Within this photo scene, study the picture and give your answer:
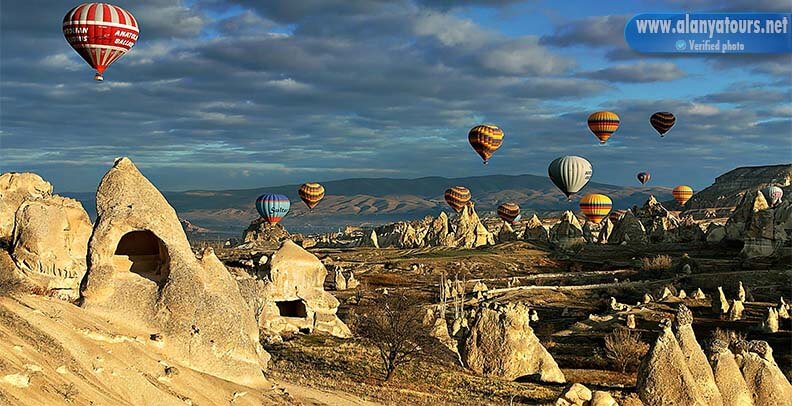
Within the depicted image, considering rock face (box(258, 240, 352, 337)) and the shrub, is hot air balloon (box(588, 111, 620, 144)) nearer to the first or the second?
the shrub

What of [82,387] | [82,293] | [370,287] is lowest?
[370,287]

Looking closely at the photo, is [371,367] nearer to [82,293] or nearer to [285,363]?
[285,363]

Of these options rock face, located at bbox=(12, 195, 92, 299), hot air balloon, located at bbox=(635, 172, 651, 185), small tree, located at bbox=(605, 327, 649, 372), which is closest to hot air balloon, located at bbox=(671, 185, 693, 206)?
hot air balloon, located at bbox=(635, 172, 651, 185)

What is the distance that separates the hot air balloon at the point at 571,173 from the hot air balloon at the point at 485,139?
26.4 feet

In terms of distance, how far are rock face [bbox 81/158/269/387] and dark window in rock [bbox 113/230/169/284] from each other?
25mm

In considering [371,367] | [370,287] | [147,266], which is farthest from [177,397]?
[370,287]

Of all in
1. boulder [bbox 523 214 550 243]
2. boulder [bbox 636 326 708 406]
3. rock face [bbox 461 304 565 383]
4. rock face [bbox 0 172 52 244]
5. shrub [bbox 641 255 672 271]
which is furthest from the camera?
boulder [bbox 523 214 550 243]

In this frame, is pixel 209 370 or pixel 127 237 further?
pixel 127 237

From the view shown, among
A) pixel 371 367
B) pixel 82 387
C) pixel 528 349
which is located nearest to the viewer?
pixel 82 387

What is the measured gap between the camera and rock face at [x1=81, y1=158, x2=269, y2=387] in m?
17.8

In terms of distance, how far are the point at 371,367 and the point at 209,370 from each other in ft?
41.3

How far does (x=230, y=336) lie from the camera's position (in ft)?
60.4

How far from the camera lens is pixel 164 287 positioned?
18.2 metres

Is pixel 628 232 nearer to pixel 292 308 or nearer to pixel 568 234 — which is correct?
pixel 568 234
